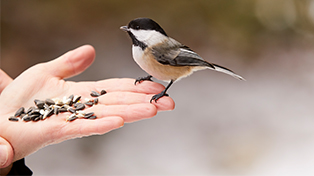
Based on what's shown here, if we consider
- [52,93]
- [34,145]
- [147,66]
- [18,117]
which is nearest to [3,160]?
[34,145]

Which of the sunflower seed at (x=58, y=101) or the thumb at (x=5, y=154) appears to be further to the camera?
the sunflower seed at (x=58, y=101)

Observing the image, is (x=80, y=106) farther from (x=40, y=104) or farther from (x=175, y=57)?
(x=175, y=57)

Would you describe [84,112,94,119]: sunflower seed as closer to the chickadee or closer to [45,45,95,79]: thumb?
the chickadee

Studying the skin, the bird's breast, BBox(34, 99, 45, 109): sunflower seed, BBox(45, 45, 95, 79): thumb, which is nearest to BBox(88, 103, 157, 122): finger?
the skin

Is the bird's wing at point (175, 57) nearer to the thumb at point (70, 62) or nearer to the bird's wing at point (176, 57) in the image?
the bird's wing at point (176, 57)

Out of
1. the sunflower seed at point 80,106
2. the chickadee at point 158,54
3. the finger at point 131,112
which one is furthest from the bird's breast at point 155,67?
the sunflower seed at point 80,106

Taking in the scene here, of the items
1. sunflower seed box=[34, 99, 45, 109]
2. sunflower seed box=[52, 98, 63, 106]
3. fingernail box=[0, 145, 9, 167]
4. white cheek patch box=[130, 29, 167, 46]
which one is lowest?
fingernail box=[0, 145, 9, 167]
